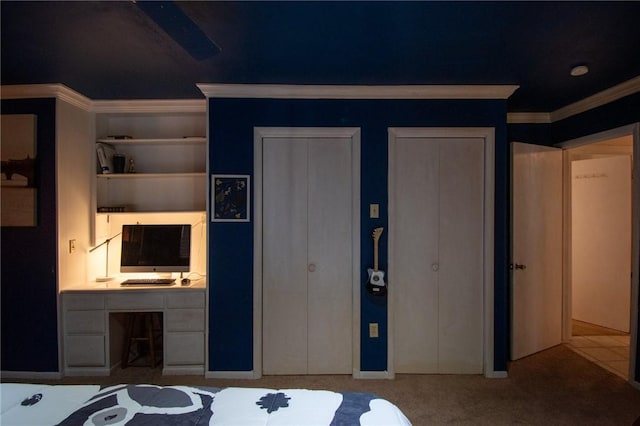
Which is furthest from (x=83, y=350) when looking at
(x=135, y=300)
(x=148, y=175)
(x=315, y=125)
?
(x=315, y=125)

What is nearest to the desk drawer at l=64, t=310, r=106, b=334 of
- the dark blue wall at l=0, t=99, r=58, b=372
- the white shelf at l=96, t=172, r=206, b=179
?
the dark blue wall at l=0, t=99, r=58, b=372

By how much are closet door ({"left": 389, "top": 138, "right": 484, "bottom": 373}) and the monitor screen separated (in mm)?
1949

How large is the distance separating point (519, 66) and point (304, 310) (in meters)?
2.53

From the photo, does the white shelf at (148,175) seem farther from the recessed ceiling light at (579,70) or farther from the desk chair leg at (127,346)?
the recessed ceiling light at (579,70)

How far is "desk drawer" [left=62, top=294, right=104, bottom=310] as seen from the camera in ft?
9.24

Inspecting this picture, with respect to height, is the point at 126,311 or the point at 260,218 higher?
the point at 260,218

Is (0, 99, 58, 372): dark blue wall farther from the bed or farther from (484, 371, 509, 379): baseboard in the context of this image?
(484, 371, 509, 379): baseboard

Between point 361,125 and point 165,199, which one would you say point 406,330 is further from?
point 165,199

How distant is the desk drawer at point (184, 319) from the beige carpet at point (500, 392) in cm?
43

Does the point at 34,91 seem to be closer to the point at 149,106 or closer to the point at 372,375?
the point at 149,106

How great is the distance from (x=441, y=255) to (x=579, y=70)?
5.63 ft

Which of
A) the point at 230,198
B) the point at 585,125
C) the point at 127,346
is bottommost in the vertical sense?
the point at 127,346

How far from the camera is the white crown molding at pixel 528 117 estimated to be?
3.53 meters

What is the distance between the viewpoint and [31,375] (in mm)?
2824
